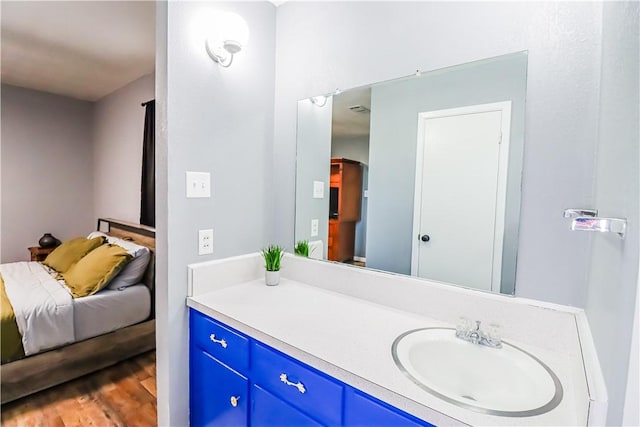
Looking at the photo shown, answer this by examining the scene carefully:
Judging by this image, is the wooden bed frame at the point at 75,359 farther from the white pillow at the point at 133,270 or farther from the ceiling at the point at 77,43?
the ceiling at the point at 77,43

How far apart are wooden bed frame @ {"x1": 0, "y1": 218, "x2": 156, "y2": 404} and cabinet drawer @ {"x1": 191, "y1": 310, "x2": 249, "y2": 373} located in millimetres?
1194

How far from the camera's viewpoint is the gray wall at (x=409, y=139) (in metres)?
1.12

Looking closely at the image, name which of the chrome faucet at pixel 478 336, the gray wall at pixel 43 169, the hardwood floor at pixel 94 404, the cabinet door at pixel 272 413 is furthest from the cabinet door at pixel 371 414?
the gray wall at pixel 43 169

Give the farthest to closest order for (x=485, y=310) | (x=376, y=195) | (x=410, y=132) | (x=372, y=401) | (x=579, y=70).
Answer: (x=376, y=195), (x=410, y=132), (x=485, y=310), (x=579, y=70), (x=372, y=401)

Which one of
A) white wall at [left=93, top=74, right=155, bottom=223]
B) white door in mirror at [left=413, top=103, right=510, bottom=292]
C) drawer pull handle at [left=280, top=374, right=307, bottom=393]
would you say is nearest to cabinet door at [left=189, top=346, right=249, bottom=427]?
drawer pull handle at [left=280, top=374, right=307, bottom=393]

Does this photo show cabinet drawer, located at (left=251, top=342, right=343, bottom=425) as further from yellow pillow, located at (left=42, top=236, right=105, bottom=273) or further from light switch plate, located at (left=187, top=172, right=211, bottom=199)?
yellow pillow, located at (left=42, top=236, right=105, bottom=273)

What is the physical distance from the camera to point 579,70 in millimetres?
985

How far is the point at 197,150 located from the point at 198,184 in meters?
0.16

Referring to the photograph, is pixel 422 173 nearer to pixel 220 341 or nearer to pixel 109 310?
pixel 220 341

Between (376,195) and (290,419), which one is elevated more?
(376,195)

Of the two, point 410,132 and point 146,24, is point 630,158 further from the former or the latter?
point 146,24

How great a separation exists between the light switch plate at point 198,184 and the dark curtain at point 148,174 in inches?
74.1

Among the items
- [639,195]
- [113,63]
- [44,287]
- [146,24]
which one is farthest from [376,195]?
[113,63]

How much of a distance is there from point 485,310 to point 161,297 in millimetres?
1383
